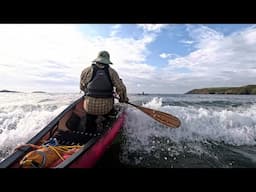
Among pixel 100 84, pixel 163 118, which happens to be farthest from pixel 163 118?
pixel 100 84

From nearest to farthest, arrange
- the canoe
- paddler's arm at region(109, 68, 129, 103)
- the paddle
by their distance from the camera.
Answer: the canoe < paddler's arm at region(109, 68, 129, 103) < the paddle

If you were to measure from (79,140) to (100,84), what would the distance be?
1.38 m

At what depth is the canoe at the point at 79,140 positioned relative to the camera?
292 centimetres

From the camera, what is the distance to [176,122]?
19.4 ft

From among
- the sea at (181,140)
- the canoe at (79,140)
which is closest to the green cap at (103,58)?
the canoe at (79,140)

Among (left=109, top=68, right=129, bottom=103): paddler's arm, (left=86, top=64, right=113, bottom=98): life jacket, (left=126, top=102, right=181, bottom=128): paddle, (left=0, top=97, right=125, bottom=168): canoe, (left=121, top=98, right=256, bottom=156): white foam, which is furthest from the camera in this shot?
(left=121, top=98, right=256, bottom=156): white foam

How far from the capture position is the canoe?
9.58 ft

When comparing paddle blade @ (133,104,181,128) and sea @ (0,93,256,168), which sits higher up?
paddle blade @ (133,104,181,128)

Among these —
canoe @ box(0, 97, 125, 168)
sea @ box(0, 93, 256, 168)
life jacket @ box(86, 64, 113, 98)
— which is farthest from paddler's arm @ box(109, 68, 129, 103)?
sea @ box(0, 93, 256, 168)

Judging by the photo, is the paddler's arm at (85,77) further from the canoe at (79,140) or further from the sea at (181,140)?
the sea at (181,140)

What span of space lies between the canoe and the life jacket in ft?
2.91

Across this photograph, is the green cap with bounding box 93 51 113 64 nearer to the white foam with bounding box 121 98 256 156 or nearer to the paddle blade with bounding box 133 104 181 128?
the paddle blade with bounding box 133 104 181 128
